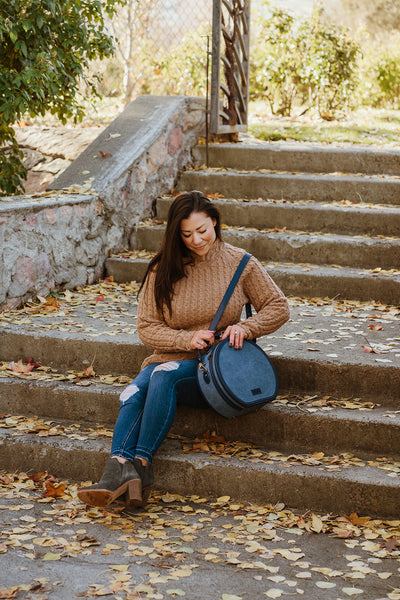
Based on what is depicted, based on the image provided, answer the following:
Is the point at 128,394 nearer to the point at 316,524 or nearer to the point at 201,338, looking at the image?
the point at 201,338

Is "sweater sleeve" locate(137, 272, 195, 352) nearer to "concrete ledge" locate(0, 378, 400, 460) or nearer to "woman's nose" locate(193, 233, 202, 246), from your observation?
"woman's nose" locate(193, 233, 202, 246)

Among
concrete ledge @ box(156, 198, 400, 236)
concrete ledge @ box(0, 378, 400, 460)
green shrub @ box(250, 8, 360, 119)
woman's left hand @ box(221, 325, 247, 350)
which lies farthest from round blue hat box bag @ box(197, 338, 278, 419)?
green shrub @ box(250, 8, 360, 119)

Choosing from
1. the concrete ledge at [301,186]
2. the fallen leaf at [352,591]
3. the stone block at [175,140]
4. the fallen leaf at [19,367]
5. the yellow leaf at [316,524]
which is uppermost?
the stone block at [175,140]

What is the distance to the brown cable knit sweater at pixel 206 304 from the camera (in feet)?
11.3

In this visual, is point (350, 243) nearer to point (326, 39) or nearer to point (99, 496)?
point (99, 496)

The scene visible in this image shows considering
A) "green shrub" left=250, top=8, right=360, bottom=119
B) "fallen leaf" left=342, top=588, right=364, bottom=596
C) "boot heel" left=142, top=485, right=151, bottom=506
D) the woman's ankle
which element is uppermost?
"green shrub" left=250, top=8, right=360, bottom=119

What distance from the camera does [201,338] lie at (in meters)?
3.34

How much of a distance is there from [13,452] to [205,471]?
0.99m

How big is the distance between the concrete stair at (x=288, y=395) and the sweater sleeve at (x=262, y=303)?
1.25ft

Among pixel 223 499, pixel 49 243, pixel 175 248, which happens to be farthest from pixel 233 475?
pixel 49 243

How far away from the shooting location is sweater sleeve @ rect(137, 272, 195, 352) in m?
3.38

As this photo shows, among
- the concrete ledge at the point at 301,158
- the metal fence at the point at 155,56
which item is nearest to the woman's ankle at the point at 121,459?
the concrete ledge at the point at 301,158

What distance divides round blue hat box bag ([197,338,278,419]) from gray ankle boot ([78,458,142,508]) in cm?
49

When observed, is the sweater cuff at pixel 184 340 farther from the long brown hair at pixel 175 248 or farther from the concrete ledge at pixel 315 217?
the concrete ledge at pixel 315 217
